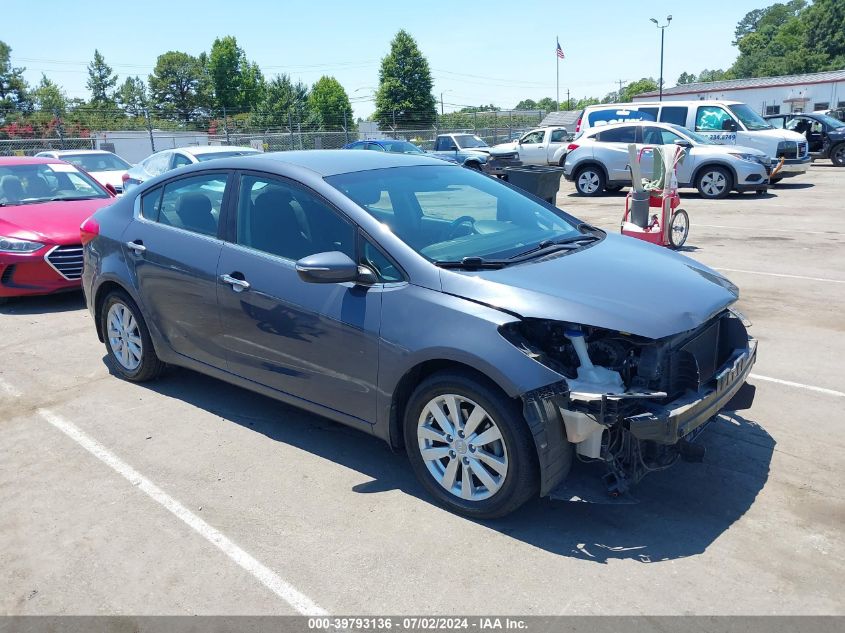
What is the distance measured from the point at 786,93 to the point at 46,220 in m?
65.6

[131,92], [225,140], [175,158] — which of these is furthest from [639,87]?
[175,158]

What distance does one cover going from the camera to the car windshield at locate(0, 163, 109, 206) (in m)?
8.86

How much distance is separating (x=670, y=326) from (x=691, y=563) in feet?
3.50

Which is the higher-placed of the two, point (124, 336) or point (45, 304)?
point (124, 336)

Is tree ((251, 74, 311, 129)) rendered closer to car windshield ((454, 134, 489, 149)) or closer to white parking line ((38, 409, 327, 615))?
car windshield ((454, 134, 489, 149))

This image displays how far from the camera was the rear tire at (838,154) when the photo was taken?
24438 millimetres

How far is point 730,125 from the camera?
18422 mm

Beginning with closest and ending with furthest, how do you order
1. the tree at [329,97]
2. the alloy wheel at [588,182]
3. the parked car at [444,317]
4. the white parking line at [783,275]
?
the parked car at [444,317], the white parking line at [783,275], the alloy wheel at [588,182], the tree at [329,97]

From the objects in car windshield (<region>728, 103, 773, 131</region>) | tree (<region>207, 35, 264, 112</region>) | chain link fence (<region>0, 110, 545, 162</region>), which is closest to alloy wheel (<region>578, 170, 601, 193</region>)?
car windshield (<region>728, 103, 773, 131</region>)

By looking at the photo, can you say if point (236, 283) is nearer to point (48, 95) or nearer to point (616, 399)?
point (616, 399)

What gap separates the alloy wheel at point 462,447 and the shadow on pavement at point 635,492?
23 centimetres

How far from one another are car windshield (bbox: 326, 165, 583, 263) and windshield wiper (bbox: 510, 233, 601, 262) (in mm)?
24

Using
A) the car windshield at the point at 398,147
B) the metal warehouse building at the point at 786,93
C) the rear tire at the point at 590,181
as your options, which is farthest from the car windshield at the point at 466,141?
the metal warehouse building at the point at 786,93

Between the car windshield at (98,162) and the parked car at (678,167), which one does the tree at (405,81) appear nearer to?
the parked car at (678,167)
